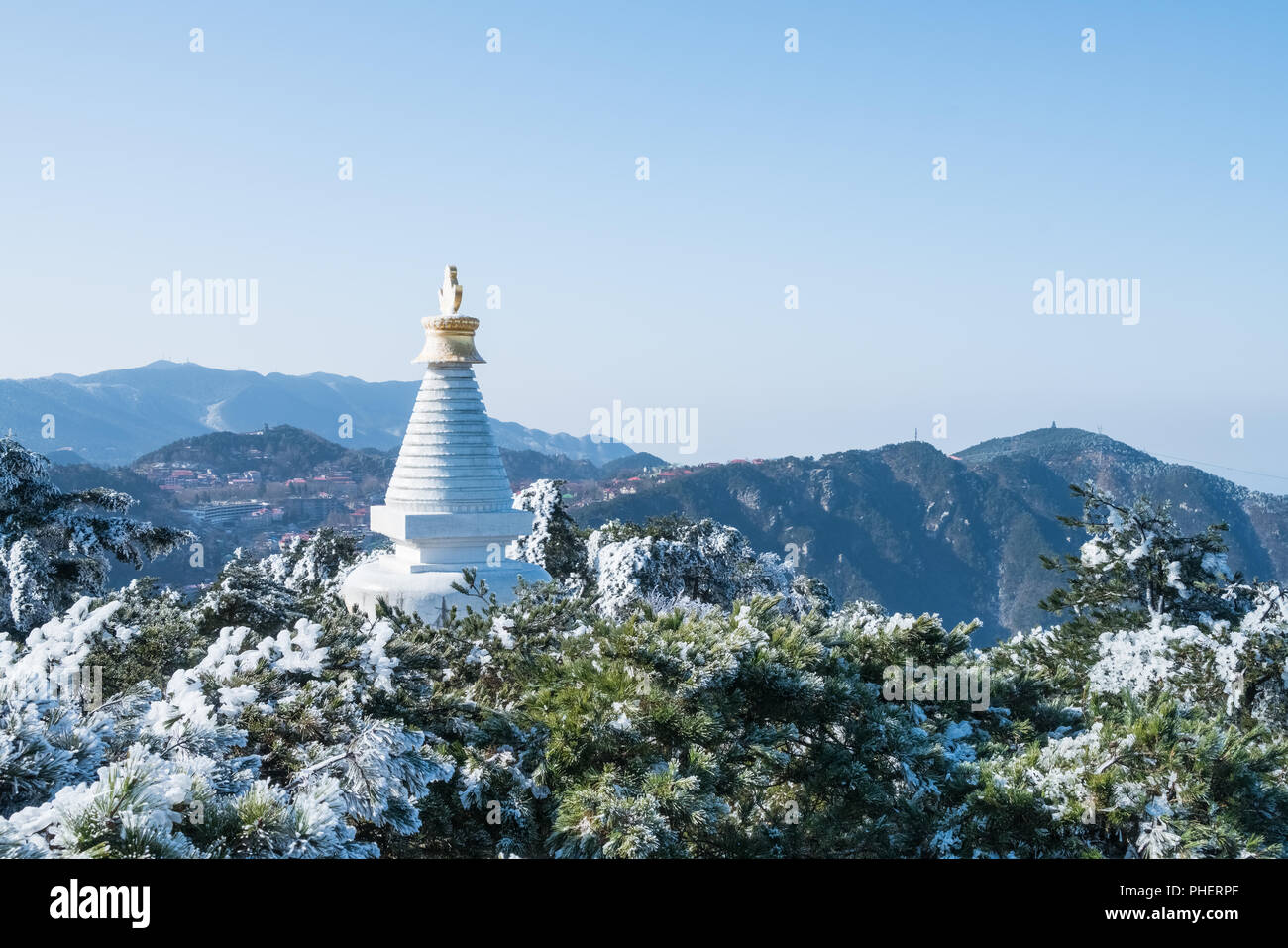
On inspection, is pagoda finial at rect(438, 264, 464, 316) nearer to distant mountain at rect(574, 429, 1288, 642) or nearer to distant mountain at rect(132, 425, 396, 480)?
distant mountain at rect(574, 429, 1288, 642)

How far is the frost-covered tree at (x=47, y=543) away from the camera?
18234mm

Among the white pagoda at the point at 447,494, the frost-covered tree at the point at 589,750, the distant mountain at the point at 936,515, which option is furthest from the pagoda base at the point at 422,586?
the distant mountain at the point at 936,515

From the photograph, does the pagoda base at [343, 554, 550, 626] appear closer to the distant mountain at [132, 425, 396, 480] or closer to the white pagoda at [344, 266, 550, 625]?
the white pagoda at [344, 266, 550, 625]

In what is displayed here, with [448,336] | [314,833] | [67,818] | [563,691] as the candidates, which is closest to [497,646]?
[563,691]

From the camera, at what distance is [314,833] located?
21.4ft

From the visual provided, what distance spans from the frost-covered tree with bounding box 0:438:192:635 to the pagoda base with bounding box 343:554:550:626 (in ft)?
13.1

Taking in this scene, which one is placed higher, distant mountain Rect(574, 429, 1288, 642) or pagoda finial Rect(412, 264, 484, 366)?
pagoda finial Rect(412, 264, 484, 366)

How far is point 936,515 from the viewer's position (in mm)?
161250

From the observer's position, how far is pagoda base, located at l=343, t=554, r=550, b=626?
66.4 feet
